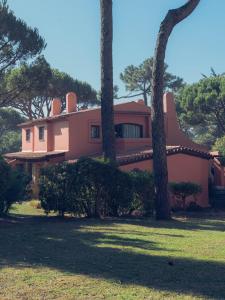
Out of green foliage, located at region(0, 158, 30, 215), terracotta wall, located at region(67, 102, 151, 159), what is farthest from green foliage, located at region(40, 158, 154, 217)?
terracotta wall, located at region(67, 102, 151, 159)

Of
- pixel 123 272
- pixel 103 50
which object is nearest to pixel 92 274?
pixel 123 272

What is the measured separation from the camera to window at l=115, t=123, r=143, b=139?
99.6ft

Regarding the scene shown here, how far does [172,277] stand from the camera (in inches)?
285

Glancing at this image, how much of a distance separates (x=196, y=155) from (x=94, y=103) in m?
23.9

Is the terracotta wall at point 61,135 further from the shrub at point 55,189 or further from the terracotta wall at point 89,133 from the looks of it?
the shrub at point 55,189

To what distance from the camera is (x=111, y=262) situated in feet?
27.6

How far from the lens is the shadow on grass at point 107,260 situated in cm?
696

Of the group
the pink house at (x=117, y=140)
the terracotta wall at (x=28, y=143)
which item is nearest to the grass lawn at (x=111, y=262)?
the pink house at (x=117, y=140)

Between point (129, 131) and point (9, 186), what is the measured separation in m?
15.1

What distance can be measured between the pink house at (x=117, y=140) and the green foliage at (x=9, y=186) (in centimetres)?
856

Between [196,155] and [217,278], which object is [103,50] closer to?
[196,155]

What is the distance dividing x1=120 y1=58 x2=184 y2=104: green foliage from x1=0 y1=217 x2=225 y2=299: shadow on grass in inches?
1888

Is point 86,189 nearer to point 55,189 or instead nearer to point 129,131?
point 55,189

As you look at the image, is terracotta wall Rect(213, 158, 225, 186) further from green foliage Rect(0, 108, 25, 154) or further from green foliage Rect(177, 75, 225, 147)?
green foliage Rect(0, 108, 25, 154)
